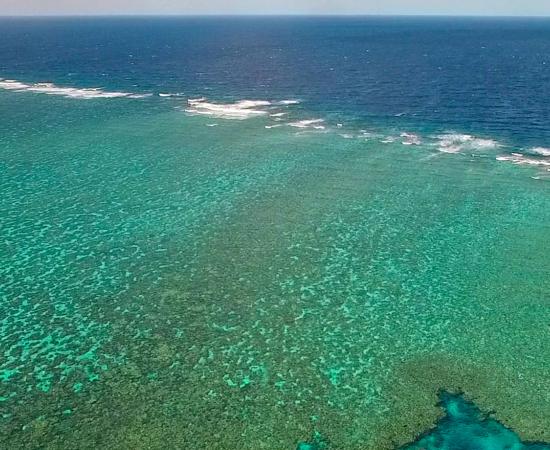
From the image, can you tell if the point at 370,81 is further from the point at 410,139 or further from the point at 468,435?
the point at 468,435

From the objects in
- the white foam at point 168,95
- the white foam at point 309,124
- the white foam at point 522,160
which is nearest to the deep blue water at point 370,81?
the white foam at point 168,95

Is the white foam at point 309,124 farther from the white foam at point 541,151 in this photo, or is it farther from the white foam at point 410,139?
the white foam at point 541,151

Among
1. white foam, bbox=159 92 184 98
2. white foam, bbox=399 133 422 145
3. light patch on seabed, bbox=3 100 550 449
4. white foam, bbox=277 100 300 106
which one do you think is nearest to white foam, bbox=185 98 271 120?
white foam, bbox=277 100 300 106

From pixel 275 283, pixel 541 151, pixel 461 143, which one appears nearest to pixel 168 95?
pixel 461 143

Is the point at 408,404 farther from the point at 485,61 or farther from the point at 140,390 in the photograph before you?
the point at 485,61

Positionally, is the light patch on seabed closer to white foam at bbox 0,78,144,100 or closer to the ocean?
the ocean

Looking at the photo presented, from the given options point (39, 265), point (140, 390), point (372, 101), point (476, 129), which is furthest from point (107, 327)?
point (372, 101)
